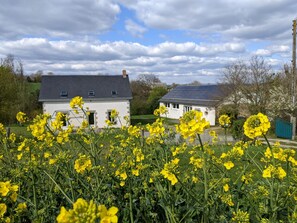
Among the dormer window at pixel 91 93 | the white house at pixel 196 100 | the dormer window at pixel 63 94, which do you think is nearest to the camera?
the white house at pixel 196 100

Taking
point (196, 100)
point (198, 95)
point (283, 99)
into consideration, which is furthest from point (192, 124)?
point (198, 95)

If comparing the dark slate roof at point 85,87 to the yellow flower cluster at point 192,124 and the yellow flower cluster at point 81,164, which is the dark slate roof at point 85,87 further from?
the yellow flower cluster at point 192,124

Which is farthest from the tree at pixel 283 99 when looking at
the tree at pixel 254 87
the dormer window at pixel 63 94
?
the dormer window at pixel 63 94

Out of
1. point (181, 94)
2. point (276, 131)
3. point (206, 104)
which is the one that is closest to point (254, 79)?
point (276, 131)

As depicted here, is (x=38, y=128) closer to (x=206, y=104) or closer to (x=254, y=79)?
(x=254, y=79)

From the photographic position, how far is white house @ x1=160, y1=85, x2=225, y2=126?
2781cm

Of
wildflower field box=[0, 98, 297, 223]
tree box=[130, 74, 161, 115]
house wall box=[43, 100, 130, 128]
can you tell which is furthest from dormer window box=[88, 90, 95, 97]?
wildflower field box=[0, 98, 297, 223]

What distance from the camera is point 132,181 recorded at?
9.24ft

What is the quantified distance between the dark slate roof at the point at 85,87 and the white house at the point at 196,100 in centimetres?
612

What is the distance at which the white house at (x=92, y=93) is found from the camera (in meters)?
27.4

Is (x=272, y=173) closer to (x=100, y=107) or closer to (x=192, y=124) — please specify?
(x=192, y=124)

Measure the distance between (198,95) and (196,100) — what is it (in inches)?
56.3

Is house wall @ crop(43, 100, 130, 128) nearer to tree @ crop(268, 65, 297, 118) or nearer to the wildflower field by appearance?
tree @ crop(268, 65, 297, 118)

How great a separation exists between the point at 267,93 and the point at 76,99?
20019 millimetres
